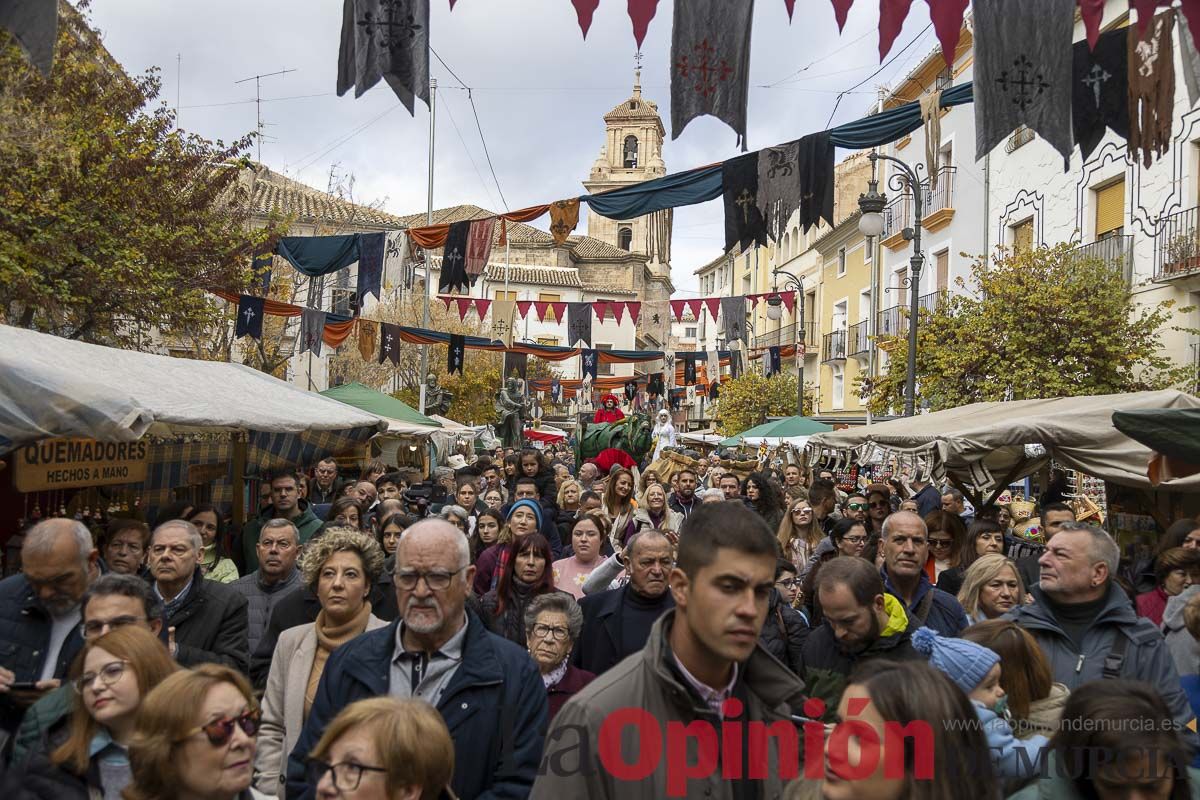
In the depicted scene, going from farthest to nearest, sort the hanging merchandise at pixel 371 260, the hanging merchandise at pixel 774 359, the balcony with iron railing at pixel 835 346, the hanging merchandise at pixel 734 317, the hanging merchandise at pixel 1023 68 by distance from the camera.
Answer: the balcony with iron railing at pixel 835 346 < the hanging merchandise at pixel 774 359 < the hanging merchandise at pixel 734 317 < the hanging merchandise at pixel 371 260 < the hanging merchandise at pixel 1023 68

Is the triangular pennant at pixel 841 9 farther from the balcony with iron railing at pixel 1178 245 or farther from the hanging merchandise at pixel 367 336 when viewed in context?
the hanging merchandise at pixel 367 336

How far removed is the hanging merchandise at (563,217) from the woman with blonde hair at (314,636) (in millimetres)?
8372

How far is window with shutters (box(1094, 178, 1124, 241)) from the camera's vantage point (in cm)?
1850

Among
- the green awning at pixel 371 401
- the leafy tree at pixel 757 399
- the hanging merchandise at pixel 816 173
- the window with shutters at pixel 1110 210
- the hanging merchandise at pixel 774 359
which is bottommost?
the green awning at pixel 371 401

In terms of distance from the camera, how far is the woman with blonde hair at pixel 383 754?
97.9 inches

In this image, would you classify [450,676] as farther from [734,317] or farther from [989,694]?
[734,317]

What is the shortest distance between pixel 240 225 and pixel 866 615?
62.1 feet

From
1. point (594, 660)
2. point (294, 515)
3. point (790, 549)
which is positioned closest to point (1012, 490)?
point (790, 549)

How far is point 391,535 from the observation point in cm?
709

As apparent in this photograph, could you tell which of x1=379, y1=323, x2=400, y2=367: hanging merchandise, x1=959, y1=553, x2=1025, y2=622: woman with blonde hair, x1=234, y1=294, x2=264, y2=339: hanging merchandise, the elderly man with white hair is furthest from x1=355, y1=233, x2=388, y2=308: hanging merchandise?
x1=959, y1=553, x2=1025, y2=622: woman with blonde hair

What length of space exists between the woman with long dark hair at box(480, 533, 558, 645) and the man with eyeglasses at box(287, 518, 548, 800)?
2.10 m

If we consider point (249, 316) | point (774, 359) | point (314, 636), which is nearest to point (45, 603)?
point (314, 636)

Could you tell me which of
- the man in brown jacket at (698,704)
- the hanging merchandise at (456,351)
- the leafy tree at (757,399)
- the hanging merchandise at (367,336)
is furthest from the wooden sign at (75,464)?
the leafy tree at (757,399)

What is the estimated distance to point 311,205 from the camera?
46531 mm
